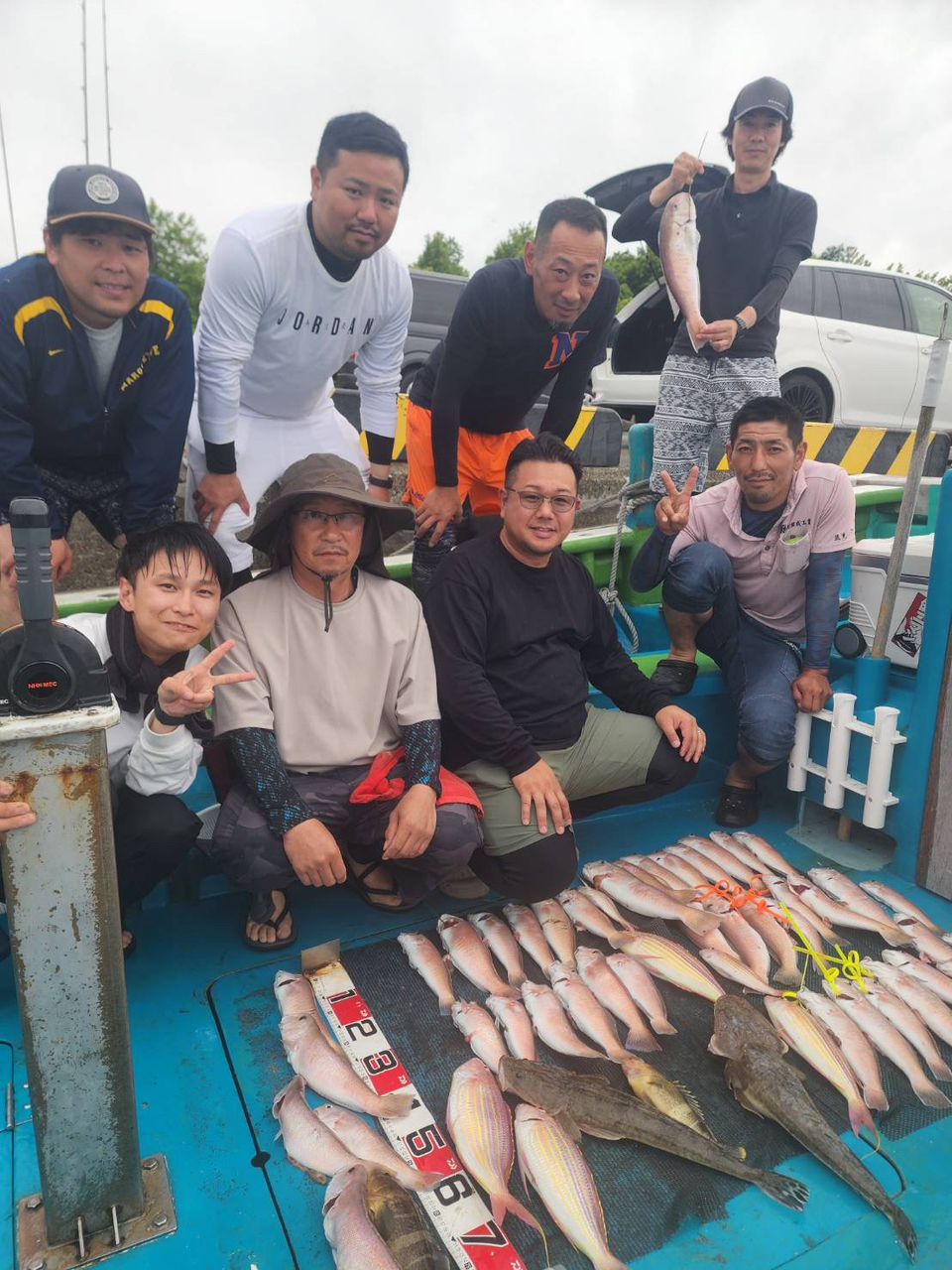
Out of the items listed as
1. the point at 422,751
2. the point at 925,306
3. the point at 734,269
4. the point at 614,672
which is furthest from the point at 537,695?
the point at 925,306

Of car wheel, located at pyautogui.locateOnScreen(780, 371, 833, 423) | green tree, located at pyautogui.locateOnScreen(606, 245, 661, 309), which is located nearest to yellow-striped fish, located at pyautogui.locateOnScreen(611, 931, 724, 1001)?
car wheel, located at pyautogui.locateOnScreen(780, 371, 833, 423)

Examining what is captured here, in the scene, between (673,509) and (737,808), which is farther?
(737,808)

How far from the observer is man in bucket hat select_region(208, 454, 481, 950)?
2564 mm

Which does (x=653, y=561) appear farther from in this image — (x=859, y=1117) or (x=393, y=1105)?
(x=393, y=1105)

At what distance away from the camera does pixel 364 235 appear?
3.05m

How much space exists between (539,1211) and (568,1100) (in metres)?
0.27

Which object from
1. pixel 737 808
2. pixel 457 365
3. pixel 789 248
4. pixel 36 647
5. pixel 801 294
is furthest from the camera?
pixel 801 294

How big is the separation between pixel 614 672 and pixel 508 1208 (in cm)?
200

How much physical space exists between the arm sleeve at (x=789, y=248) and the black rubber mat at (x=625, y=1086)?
9.98 ft

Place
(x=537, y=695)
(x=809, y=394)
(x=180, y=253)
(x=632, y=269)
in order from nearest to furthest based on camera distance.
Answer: (x=537, y=695) → (x=809, y=394) → (x=632, y=269) → (x=180, y=253)

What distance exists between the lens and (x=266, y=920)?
2.76 meters

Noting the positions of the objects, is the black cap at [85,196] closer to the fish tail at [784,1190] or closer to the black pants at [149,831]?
the black pants at [149,831]

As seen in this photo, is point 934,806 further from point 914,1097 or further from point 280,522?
point 280,522

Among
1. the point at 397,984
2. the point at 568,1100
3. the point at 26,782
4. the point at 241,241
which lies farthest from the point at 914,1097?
the point at 241,241
